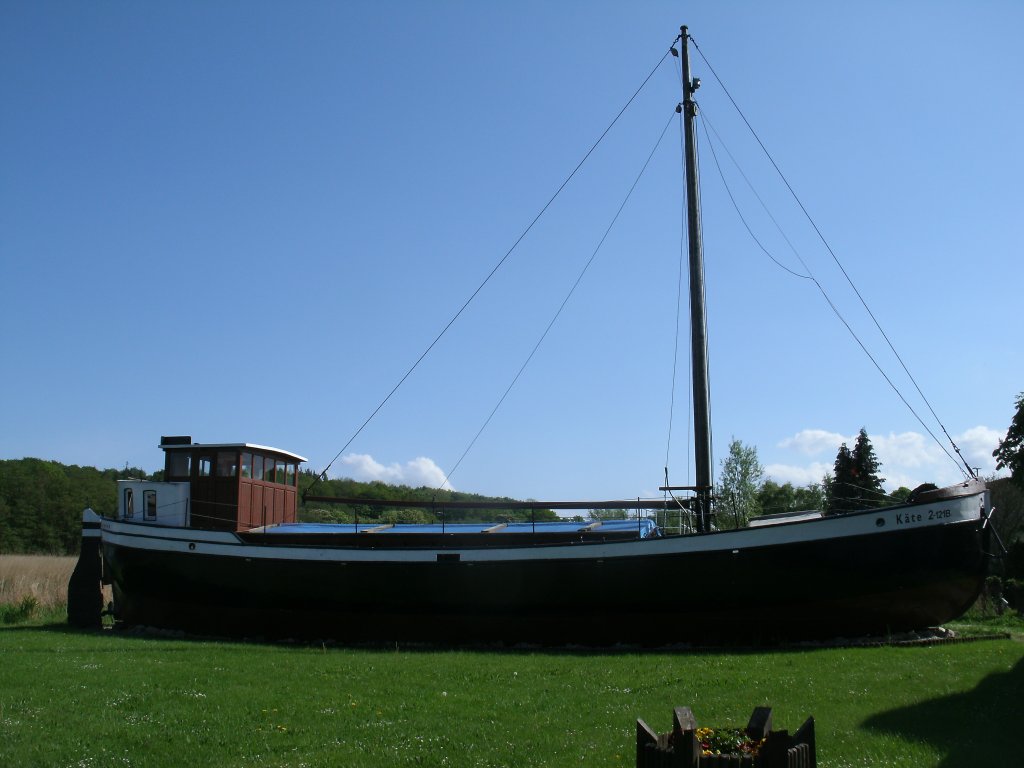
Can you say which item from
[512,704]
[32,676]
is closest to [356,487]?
[32,676]

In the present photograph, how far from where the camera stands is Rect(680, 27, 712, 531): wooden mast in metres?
15.7

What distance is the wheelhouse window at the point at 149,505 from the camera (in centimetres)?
1969

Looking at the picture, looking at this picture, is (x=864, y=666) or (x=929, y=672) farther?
(x=864, y=666)

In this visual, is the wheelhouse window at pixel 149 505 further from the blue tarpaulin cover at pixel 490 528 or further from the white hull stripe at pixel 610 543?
the blue tarpaulin cover at pixel 490 528

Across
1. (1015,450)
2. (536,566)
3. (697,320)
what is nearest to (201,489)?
(536,566)

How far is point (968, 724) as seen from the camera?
7195mm

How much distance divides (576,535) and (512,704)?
8.74 metres

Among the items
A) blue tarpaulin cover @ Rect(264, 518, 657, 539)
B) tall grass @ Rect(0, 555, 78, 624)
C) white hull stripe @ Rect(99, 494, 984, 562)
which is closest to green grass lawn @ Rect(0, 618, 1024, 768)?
white hull stripe @ Rect(99, 494, 984, 562)

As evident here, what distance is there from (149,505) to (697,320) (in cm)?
1300

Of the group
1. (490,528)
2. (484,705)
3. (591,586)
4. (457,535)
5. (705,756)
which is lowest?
(484,705)

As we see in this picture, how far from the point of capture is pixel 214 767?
21.5 feet

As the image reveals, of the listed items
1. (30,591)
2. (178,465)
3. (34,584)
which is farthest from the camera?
(34,584)

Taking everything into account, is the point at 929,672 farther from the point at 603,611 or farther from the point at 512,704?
the point at 603,611

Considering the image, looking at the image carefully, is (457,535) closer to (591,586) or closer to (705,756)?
(591,586)
